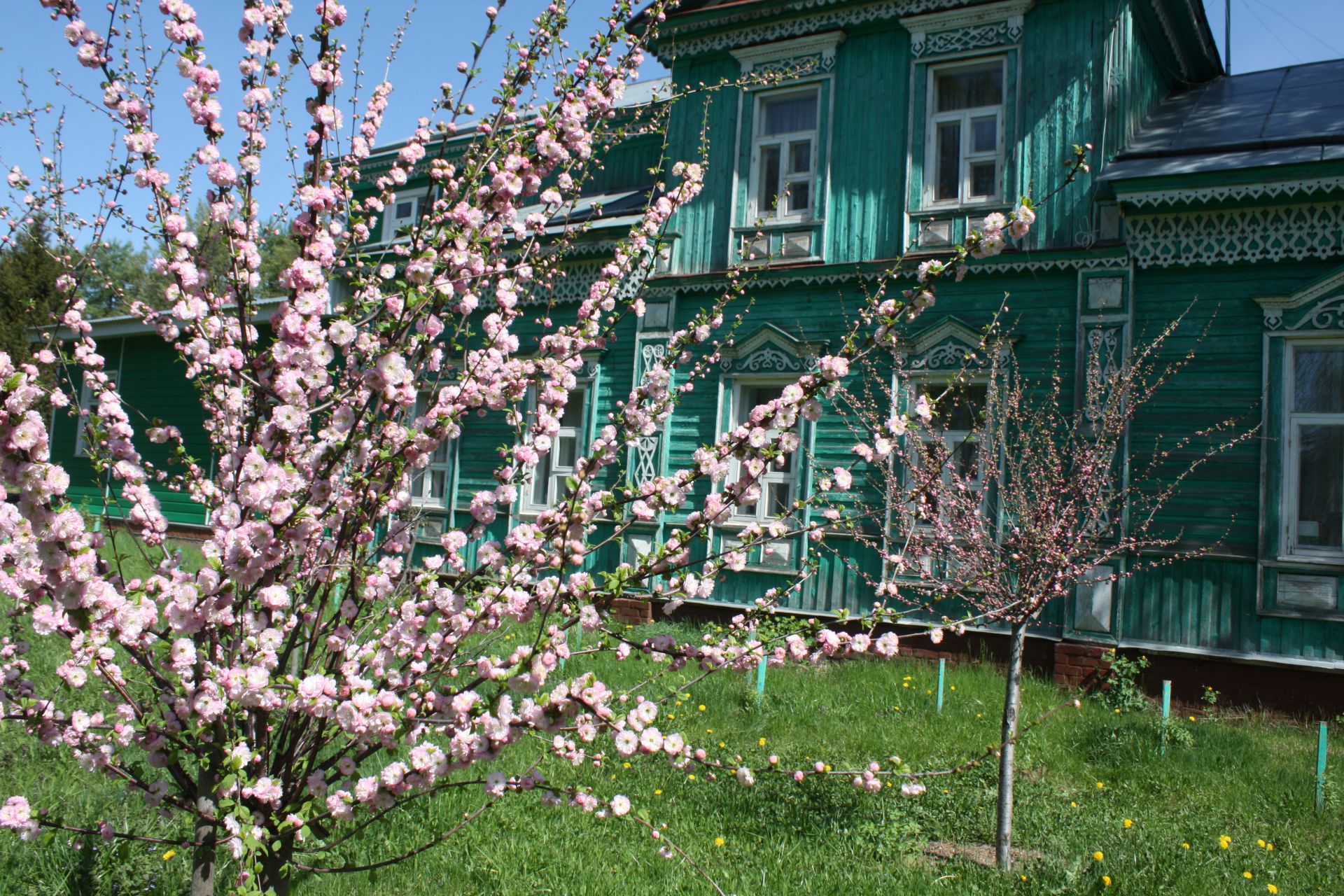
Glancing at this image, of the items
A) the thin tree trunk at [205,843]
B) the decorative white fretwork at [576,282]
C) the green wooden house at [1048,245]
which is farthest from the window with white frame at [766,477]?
the thin tree trunk at [205,843]

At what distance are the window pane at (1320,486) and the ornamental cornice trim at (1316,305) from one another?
934 millimetres

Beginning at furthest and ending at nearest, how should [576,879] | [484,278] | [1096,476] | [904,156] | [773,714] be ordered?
[904,156] < [773,714] < [1096,476] < [576,879] < [484,278]

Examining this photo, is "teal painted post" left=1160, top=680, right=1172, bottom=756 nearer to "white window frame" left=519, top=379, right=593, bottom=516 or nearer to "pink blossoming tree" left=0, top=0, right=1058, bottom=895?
"pink blossoming tree" left=0, top=0, right=1058, bottom=895

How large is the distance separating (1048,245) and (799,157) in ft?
10.9

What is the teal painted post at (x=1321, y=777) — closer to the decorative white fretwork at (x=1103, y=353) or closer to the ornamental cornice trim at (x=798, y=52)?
the decorative white fretwork at (x=1103, y=353)

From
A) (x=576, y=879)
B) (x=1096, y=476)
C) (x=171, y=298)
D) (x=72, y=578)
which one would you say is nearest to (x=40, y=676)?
(x=576, y=879)

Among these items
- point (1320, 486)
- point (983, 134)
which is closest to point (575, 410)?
point (983, 134)

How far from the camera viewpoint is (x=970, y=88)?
10.6 m

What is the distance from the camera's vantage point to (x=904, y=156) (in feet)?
34.7

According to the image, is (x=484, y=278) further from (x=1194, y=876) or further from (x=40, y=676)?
(x=40, y=676)

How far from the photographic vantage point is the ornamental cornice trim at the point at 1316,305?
831cm

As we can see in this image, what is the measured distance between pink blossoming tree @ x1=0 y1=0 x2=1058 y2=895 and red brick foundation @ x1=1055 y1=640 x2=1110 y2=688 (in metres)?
6.33

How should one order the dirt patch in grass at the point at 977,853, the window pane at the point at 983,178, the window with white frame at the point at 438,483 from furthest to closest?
the window with white frame at the point at 438,483
the window pane at the point at 983,178
the dirt patch in grass at the point at 977,853

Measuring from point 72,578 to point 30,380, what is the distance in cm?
97
